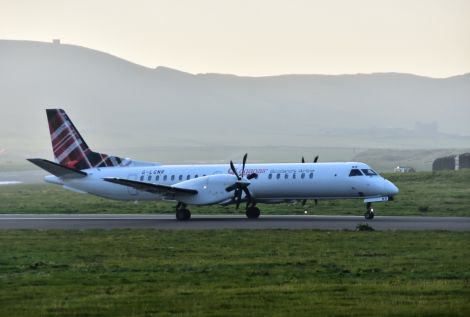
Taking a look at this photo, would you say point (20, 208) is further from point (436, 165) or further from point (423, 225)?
point (436, 165)

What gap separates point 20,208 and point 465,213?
88.9ft

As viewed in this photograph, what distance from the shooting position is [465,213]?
170 feet

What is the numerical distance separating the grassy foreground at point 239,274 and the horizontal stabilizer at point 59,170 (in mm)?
13229

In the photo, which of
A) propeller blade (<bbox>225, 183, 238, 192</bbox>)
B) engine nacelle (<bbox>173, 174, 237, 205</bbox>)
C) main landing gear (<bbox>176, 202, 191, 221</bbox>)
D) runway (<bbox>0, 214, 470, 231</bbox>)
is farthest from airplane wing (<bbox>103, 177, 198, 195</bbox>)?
propeller blade (<bbox>225, 183, 238, 192</bbox>)

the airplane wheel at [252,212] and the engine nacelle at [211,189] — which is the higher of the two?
the engine nacelle at [211,189]

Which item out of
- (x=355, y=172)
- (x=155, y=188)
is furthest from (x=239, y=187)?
(x=355, y=172)

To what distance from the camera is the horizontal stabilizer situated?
50.7 m

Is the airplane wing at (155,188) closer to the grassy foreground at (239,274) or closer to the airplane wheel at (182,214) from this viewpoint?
the airplane wheel at (182,214)

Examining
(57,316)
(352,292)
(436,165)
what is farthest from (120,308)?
(436,165)

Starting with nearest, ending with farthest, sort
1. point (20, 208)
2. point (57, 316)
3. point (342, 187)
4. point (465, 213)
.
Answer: point (57, 316) → point (342, 187) → point (465, 213) → point (20, 208)

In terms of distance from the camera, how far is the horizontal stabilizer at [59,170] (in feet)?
166

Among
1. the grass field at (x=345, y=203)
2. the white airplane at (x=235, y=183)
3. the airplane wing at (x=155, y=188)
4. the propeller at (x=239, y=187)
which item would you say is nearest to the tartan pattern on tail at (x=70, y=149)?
the white airplane at (x=235, y=183)

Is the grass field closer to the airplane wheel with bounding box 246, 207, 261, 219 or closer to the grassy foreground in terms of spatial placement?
the airplane wheel with bounding box 246, 207, 261, 219

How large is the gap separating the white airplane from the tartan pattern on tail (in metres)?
1.12
